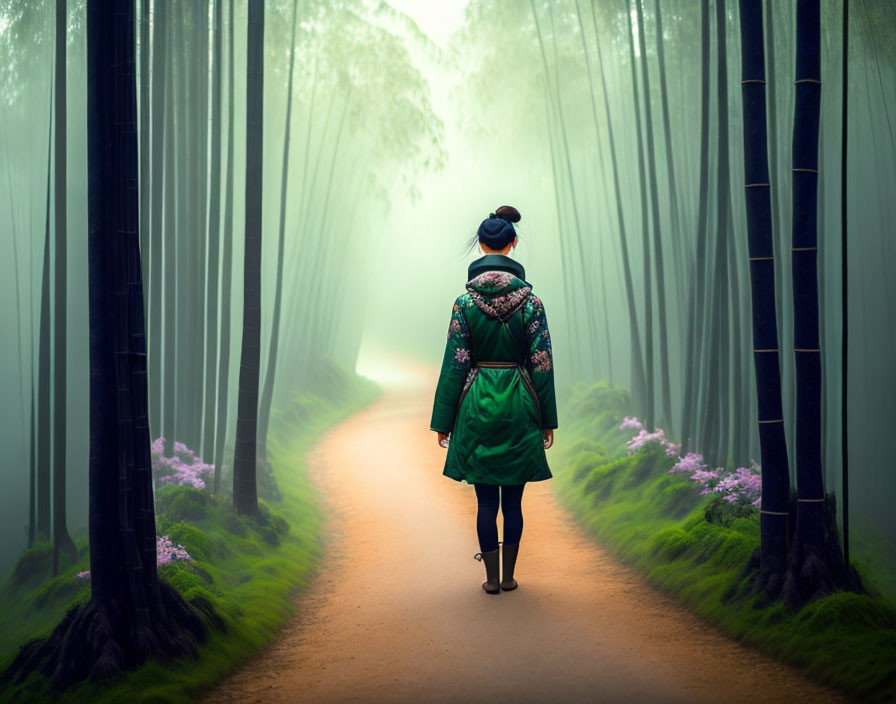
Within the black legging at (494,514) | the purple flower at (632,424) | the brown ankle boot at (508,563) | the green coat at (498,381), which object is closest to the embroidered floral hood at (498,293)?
the green coat at (498,381)

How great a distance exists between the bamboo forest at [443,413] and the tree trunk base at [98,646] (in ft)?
0.04

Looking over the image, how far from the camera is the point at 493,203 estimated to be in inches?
1055

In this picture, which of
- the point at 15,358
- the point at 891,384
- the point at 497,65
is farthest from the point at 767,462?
the point at 15,358

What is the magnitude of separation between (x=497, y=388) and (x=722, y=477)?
95.9 inches

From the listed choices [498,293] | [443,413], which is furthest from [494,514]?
[498,293]

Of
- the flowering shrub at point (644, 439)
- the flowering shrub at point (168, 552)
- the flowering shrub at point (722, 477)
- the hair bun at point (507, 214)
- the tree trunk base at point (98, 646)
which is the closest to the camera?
the tree trunk base at point (98, 646)

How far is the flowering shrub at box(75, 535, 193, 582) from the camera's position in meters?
3.89

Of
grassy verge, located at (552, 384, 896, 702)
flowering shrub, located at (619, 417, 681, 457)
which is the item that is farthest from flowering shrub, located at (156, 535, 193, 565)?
flowering shrub, located at (619, 417, 681, 457)

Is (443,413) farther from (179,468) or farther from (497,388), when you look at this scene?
(179,468)

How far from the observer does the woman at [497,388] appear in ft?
11.1

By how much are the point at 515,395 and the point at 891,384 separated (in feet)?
22.6

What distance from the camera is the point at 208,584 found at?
392cm

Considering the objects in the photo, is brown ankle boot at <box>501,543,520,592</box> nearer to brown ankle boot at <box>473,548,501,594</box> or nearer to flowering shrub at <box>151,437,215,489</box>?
brown ankle boot at <box>473,548,501,594</box>

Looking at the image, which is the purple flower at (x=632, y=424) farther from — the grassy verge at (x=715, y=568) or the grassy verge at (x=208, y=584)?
the grassy verge at (x=208, y=584)
